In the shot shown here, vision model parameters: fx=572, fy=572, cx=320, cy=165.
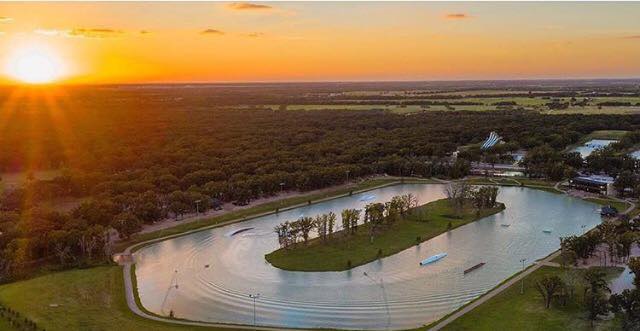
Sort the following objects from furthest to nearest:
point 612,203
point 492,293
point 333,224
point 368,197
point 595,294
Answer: point 368,197, point 612,203, point 333,224, point 492,293, point 595,294

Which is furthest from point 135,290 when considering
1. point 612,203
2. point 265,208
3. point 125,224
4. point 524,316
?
point 612,203

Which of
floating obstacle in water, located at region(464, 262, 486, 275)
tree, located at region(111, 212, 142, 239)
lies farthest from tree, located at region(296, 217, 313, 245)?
tree, located at region(111, 212, 142, 239)

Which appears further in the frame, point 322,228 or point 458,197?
point 458,197

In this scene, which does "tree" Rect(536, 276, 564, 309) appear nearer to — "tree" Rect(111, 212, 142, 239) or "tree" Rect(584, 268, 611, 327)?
"tree" Rect(584, 268, 611, 327)

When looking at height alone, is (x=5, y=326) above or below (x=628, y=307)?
below

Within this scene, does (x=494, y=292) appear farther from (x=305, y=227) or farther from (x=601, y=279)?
(x=305, y=227)
